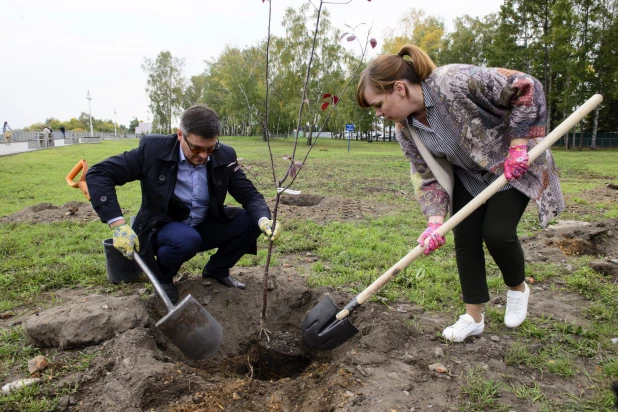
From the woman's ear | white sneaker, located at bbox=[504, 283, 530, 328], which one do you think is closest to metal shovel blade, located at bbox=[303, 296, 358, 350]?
white sneaker, located at bbox=[504, 283, 530, 328]

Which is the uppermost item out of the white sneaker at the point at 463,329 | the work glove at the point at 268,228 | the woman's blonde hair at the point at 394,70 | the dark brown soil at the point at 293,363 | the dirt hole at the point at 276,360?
the woman's blonde hair at the point at 394,70

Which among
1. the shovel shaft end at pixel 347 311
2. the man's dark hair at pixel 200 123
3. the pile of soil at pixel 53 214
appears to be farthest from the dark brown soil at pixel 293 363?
the pile of soil at pixel 53 214

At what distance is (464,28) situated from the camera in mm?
37969

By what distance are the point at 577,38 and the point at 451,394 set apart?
3228cm

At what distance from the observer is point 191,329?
9.04 ft

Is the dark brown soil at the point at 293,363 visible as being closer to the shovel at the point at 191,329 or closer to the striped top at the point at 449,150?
the shovel at the point at 191,329

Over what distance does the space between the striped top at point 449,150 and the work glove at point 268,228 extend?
3.78 feet

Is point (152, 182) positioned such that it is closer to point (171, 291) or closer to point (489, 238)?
point (171, 291)

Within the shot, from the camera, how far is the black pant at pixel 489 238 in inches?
105

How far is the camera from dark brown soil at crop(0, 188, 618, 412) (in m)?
2.38

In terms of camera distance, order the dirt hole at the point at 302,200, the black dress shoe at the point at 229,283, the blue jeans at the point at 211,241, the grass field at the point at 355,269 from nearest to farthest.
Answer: the grass field at the point at 355,269 < the blue jeans at the point at 211,241 < the black dress shoe at the point at 229,283 < the dirt hole at the point at 302,200

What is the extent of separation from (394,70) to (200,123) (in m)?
1.31

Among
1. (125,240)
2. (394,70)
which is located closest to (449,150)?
(394,70)

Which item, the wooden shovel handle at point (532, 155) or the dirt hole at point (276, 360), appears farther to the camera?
the dirt hole at point (276, 360)
